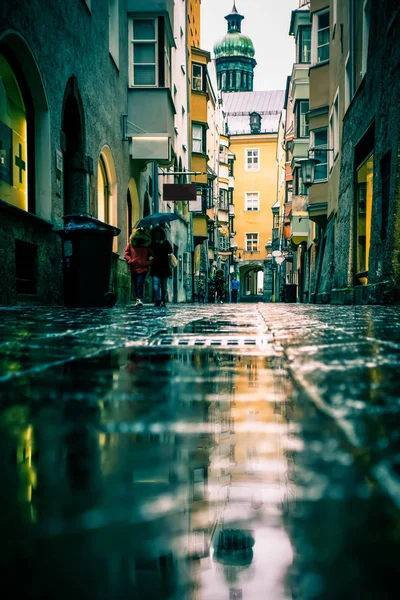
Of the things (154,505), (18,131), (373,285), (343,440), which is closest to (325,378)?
(343,440)

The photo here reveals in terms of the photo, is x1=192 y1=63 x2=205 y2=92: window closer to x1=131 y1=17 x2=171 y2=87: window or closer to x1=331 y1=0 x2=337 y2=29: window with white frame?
x1=331 y1=0 x2=337 y2=29: window with white frame

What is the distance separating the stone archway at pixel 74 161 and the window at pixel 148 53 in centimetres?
561

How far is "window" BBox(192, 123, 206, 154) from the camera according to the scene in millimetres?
34250

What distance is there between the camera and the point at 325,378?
3.90ft

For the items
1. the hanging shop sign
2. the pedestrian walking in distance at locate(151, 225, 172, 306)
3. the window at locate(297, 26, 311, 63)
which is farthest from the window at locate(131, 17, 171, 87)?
the window at locate(297, 26, 311, 63)

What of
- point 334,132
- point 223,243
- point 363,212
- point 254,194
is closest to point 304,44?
point 334,132

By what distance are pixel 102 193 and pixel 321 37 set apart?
1194 cm

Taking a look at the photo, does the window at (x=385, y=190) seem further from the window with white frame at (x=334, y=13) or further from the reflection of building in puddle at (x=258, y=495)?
the window with white frame at (x=334, y=13)

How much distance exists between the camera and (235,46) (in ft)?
339

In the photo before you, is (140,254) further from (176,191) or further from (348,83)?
(348,83)

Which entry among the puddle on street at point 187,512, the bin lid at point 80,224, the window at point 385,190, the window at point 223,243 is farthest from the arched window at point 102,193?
the window at point 223,243

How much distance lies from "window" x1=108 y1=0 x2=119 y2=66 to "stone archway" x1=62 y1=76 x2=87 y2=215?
3712mm

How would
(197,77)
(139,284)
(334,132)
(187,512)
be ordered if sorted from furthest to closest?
(197,77)
(334,132)
(139,284)
(187,512)

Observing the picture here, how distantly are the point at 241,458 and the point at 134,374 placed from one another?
0.77 metres
